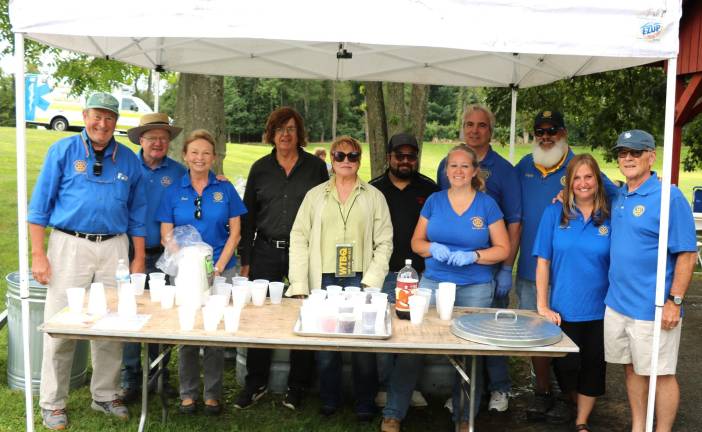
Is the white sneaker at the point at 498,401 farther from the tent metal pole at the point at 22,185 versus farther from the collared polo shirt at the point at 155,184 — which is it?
the tent metal pole at the point at 22,185

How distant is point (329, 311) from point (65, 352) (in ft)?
6.08

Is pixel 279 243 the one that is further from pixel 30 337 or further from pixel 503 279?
pixel 30 337

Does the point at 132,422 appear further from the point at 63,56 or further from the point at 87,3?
the point at 63,56

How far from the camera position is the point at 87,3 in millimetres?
3080

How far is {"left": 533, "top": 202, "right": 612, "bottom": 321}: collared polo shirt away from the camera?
3625 mm

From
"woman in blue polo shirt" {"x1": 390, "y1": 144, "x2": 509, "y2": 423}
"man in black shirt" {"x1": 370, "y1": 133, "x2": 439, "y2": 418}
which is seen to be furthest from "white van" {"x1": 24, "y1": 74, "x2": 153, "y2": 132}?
"woman in blue polo shirt" {"x1": 390, "y1": 144, "x2": 509, "y2": 423}

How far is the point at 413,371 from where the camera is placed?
3.90 metres

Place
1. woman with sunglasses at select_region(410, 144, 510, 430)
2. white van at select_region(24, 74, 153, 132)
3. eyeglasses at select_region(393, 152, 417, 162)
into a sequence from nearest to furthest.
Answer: woman with sunglasses at select_region(410, 144, 510, 430), eyeglasses at select_region(393, 152, 417, 162), white van at select_region(24, 74, 153, 132)

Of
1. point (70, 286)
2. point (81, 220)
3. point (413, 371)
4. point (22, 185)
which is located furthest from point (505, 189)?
point (22, 185)

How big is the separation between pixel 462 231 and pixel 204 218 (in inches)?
64.0

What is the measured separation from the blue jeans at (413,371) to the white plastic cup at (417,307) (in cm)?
52

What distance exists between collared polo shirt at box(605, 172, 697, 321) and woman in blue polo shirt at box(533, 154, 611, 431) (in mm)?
146

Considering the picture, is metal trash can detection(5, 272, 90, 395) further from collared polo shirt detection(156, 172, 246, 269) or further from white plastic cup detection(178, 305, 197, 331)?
white plastic cup detection(178, 305, 197, 331)

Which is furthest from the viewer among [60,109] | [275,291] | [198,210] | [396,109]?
[60,109]
